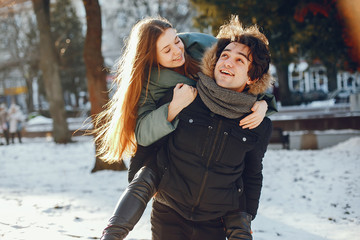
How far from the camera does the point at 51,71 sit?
1413cm

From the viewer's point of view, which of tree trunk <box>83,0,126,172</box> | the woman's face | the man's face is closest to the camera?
the man's face

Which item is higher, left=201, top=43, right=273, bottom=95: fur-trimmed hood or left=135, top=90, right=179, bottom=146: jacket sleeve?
left=201, top=43, right=273, bottom=95: fur-trimmed hood

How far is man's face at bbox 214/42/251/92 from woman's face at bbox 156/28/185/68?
15.0 inches

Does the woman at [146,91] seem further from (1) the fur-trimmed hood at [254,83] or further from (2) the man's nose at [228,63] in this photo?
(2) the man's nose at [228,63]

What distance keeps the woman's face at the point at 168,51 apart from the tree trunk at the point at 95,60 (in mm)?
5314

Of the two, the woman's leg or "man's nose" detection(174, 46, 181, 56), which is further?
"man's nose" detection(174, 46, 181, 56)

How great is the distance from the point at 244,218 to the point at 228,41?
116cm

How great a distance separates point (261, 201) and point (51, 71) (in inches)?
414

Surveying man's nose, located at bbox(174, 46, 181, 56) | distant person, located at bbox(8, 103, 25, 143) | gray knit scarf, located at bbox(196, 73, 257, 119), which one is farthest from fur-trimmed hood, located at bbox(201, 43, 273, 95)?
distant person, located at bbox(8, 103, 25, 143)

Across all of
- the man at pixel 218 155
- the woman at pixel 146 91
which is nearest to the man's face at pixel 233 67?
the man at pixel 218 155

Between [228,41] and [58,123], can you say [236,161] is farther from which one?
[58,123]

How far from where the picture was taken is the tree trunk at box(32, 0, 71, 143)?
528 inches

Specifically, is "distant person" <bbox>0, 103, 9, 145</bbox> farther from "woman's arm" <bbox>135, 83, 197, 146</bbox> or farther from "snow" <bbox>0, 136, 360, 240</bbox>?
"woman's arm" <bbox>135, 83, 197, 146</bbox>

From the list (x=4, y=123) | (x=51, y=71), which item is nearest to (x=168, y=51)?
(x=51, y=71)
